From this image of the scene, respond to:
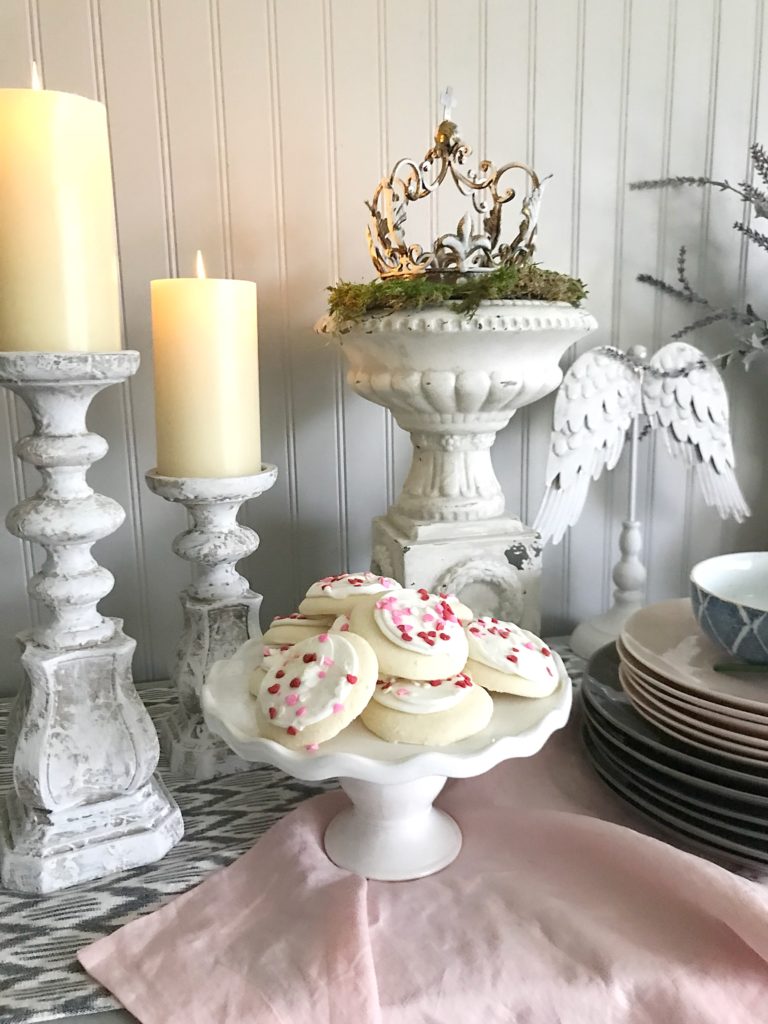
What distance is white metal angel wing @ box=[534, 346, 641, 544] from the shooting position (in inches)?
34.6

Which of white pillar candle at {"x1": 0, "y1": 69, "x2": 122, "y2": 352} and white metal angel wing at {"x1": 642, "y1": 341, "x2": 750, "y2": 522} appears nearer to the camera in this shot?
white pillar candle at {"x1": 0, "y1": 69, "x2": 122, "y2": 352}

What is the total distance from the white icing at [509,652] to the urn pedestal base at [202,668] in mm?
245

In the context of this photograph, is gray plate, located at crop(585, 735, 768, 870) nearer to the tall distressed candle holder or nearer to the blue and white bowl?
the blue and white bowl

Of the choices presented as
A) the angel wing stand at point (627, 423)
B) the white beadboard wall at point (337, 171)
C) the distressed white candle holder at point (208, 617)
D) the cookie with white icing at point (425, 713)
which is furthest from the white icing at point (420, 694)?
the white beadboard wall at point (337, 171)

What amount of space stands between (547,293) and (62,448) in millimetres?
446

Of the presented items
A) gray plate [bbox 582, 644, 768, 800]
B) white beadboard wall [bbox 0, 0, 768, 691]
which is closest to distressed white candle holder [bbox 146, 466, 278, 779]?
white beadboard wall [bbox 0, 0, 768, 691]

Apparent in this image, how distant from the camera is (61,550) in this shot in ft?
2.00

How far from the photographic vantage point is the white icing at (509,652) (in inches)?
23.1

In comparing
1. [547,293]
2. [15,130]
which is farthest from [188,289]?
[547,293]

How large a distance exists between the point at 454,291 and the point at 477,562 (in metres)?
0.26

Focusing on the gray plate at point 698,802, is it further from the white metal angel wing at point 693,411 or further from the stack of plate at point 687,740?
the white metal angel wing at point 693,411

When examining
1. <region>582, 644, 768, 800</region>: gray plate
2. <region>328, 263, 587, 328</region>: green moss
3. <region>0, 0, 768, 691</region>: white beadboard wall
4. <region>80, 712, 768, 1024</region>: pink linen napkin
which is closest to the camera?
<region>80, 712, 768, 1024</region>: pink linen napkin

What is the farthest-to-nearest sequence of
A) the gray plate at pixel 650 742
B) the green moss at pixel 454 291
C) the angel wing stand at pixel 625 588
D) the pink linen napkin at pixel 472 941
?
the angel wing stand at pixel 625 588
the green moss at pixel 454 291
the gray plate at pixel 650 742
the pink linen napkin at pixel 472 941

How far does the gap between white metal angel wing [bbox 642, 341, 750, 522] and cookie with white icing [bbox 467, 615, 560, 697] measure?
42cm
